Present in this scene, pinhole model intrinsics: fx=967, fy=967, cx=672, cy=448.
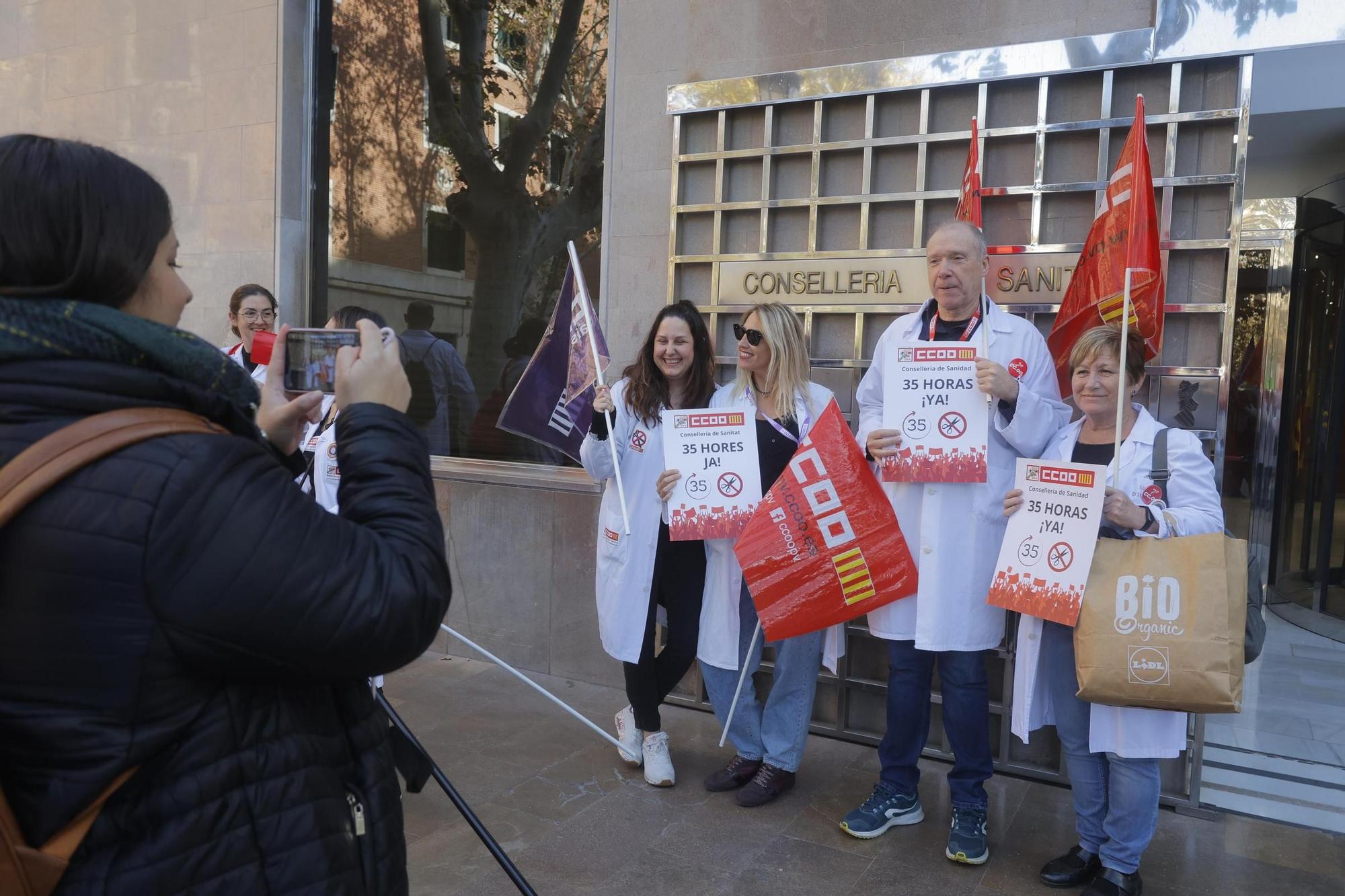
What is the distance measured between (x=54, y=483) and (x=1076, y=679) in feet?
10.0

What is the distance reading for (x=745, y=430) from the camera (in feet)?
12.5

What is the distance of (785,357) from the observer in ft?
12.8

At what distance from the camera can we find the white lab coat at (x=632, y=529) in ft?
13.3

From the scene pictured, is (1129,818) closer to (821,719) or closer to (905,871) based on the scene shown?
(905,871)

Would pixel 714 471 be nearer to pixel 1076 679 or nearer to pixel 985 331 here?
pixel 985 331

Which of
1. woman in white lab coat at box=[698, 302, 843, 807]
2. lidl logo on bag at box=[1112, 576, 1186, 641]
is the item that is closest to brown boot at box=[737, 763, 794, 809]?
woman in white lab coat at box=[698, 302, 843, 807]

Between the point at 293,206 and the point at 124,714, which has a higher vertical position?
the point at 293,206

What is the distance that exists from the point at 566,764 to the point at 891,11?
147 inches

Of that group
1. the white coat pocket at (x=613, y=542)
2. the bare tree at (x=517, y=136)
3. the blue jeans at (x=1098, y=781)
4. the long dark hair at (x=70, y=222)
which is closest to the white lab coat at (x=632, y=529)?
the white coat pocket at (x=613, y=542)

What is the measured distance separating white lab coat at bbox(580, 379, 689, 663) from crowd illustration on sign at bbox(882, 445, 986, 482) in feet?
3.28

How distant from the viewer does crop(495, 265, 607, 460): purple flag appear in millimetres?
4086

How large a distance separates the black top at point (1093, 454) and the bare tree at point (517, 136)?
3.23 metres

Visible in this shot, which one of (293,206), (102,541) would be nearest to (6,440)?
(102,541)

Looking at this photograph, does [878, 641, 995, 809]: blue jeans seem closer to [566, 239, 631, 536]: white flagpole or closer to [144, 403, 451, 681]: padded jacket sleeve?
[566, 239, 631, 536]: white flagpole
